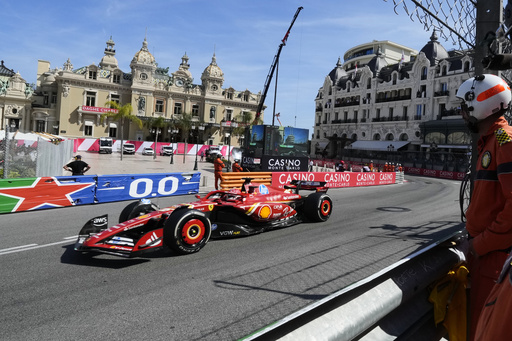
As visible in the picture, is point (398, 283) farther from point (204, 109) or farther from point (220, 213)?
point (204, 109)

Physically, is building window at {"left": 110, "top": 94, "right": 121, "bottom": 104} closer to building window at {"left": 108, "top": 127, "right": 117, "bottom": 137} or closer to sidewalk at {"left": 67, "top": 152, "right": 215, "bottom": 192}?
building window at {"left": 108, "top": 127, "right": 117, "bottom": 137}

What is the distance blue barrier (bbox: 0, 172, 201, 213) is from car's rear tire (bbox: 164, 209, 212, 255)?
20.1 ft

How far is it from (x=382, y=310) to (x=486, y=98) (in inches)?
73.7

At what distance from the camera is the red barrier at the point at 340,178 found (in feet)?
56.5

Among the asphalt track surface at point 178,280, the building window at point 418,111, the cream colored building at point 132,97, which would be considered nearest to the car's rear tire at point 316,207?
the asphalt track surface at point 178,280

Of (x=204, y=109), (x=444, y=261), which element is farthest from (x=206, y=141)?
(x=444, y=261)

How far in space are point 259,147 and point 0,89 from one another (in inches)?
2028

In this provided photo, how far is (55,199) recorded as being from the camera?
33.1 feet

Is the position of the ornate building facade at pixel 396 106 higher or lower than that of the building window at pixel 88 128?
higher

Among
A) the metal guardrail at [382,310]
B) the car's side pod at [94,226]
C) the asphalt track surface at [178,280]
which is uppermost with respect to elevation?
the metal guardrail at [382,310]

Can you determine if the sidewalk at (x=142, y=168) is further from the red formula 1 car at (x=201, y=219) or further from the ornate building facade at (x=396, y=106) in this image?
the ornate building facade at (x=396, y=106)

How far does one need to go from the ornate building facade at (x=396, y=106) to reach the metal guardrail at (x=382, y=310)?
42631mm

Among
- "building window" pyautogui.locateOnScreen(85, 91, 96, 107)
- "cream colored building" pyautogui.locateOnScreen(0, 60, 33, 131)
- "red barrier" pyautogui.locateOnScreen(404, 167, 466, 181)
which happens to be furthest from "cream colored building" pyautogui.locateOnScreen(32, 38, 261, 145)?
"red barrier" pyautogui.locateOnScreen(404, 167, 466, 181)

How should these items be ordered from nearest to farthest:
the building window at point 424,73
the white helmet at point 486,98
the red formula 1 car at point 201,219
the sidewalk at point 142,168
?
the white helmet at point 486,98 → the red formula 1 car at point 201,219 → the sidewalk at point 142,168 → the building window at point 424,73
